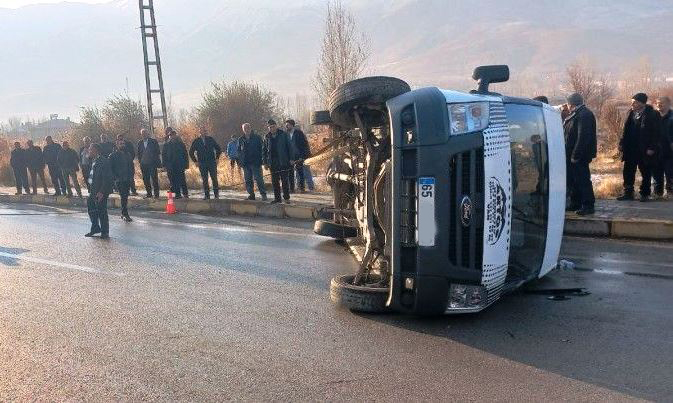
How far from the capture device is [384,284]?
5453 mm

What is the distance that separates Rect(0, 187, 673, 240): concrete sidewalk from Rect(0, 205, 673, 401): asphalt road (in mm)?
669

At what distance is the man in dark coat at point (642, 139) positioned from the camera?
9906mm

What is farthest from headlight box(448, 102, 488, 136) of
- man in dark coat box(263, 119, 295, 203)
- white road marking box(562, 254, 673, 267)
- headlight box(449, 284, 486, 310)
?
man in dark coat box(263, 119, 295, 203)

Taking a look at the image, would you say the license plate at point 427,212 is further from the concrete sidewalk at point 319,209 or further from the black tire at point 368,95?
the concrete sidewalk at point 319,209

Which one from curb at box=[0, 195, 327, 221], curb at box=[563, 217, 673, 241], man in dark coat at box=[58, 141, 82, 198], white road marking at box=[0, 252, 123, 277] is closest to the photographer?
white road marking at box=[0, 252, 123, 277]

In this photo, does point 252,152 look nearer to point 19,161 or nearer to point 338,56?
point 19,161

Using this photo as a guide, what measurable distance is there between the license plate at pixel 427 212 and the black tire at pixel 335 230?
10.1ft

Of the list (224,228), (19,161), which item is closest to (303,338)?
(224,228)

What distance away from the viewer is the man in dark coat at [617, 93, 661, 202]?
991cm

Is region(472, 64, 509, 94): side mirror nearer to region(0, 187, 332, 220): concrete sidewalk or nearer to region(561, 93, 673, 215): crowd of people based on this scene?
region(561, 93, 673, 215): crowd of people

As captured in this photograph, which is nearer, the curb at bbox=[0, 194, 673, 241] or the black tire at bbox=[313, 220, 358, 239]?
the black tire at bbox=[313, 220, 358, 239]

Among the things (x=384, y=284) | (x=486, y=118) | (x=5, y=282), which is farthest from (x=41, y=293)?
(x=486, y=118)

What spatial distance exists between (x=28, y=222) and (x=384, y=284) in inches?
415

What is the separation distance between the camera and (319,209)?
28.6 feet
